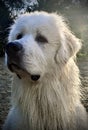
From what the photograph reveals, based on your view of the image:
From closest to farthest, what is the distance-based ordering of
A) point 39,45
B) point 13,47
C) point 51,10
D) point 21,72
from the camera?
point 13,47 → point 21,72 → point 39,45 → point 51,10

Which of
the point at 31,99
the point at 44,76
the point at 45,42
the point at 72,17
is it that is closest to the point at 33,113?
the point at 31,99

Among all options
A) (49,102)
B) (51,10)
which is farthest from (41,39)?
(51,10)

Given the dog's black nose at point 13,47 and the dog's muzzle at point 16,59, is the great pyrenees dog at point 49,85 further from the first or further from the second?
the dog's black nose at point 13,47

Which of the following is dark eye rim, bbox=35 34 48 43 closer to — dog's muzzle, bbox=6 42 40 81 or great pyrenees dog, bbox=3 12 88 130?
great pyrenees dog, bbox=3 12 88 130

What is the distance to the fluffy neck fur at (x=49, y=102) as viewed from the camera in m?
4.32

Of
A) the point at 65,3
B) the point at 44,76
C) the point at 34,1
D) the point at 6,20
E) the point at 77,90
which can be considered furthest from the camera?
the point at 6,20

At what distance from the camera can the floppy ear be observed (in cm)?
430

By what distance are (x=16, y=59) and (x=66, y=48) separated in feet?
2.31

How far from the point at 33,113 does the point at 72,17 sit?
680 cm

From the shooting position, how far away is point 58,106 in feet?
14.3

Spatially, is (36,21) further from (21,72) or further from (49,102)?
(49,102)

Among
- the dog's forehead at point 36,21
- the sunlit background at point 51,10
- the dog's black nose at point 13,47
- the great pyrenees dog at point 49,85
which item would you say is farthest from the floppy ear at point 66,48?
the sunlit background at point 51,10

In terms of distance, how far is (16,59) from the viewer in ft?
13.0

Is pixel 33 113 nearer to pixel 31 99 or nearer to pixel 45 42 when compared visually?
pixel 31 99
